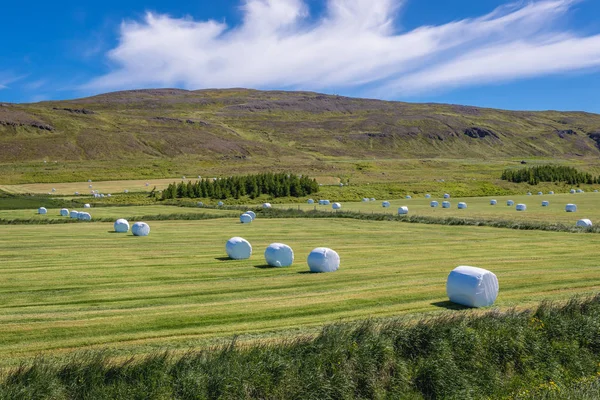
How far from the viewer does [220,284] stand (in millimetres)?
24953

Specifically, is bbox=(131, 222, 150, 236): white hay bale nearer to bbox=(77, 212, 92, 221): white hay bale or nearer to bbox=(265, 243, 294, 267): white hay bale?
bbox=(77, 212, 92, 221): white hay bale

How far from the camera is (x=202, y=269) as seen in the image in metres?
28.8

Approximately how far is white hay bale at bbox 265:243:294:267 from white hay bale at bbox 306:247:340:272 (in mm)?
1687

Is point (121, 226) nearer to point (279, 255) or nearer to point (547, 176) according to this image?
point (279, 255)

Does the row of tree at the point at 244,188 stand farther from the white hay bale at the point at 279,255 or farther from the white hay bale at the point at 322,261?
the white hay bale at the point at 322,261

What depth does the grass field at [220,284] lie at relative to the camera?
1783 cm

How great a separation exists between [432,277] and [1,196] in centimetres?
8823

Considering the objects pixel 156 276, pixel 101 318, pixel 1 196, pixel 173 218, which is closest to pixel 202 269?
pixel 156 276

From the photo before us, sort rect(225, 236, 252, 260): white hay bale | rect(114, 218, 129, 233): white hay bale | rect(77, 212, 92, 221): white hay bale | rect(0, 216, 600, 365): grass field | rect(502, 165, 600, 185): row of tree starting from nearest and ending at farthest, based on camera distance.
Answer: rect(0, 216, 600, 365): grass field, rect(225, 236, 252, 260): white hay bale, rect(114, 218, 129, 233): white hay bale, rect(77, 212, 92, 221): white hay bale, rect(502, 165, 600, 185): row of tree

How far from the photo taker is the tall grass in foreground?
1349 centimetres

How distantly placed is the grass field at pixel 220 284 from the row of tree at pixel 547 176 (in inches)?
3837

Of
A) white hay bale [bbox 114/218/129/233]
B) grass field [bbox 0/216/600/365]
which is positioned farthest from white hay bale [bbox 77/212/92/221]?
grass field [bbox 0/216/600/365]

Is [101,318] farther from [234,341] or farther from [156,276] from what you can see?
[156,276]

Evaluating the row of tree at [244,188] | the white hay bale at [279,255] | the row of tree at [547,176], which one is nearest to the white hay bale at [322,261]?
the white hay bale at [279,255]
